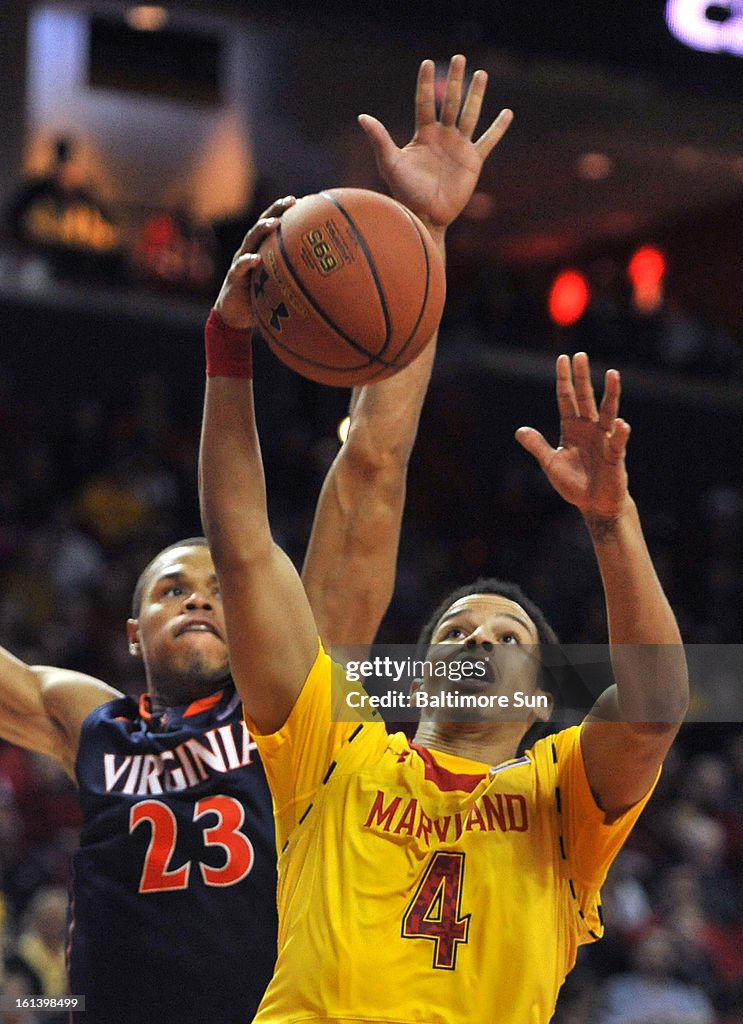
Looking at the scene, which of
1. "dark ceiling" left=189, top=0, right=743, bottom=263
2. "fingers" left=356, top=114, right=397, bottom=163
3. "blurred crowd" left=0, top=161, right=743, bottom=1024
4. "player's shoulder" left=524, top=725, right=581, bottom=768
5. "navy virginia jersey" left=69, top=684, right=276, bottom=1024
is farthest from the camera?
"dark ceiling" left=189, top=0, right=743, bottom=263

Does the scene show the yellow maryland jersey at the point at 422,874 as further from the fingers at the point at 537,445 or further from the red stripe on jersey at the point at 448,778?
the fingers at the point at 537,445

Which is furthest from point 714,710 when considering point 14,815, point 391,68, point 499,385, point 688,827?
point 391,68

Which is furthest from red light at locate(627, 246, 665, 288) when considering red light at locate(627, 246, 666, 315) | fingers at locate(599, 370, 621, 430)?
fingers at locate(599, 370, 621, 430)

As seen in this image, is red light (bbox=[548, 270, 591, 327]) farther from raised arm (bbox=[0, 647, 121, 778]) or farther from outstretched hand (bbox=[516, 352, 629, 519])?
outstretched hand (bbox=[516, 352, 629, 519])

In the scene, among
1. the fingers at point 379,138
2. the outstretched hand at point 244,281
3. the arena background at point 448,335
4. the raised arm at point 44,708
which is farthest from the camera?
the arena background at point 448,335

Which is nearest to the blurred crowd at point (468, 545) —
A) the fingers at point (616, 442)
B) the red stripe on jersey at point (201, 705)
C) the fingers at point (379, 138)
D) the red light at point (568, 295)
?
the red light at point (568, 295)

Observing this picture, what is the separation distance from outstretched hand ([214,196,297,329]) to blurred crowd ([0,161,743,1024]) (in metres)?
3.76

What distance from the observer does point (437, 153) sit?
3.72 meters

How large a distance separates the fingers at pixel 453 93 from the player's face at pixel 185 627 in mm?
1201

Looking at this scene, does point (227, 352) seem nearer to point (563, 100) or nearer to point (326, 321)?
point (326, 321)

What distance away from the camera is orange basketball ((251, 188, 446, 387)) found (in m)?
2.75

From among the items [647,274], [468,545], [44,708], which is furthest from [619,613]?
[647,274]

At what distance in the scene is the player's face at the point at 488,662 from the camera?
300cm

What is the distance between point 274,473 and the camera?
499 inches
